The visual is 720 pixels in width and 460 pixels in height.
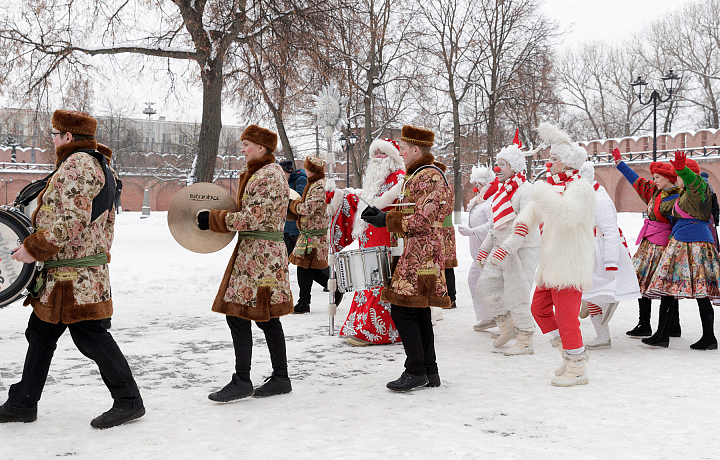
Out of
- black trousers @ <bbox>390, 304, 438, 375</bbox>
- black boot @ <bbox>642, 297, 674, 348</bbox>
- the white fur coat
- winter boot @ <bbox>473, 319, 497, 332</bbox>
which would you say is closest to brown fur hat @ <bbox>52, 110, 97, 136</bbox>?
black trousers @ <bbox>390, 304, 438, 375</bbox>

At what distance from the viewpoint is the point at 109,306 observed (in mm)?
4008

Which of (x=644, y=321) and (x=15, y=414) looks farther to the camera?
(x=644, y=321)

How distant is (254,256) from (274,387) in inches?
38.6

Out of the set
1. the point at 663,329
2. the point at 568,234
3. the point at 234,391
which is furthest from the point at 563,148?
the point at 234,391

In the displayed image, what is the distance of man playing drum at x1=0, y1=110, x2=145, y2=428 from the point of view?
3779 mm

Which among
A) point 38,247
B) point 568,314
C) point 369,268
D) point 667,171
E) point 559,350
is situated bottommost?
point 559,350

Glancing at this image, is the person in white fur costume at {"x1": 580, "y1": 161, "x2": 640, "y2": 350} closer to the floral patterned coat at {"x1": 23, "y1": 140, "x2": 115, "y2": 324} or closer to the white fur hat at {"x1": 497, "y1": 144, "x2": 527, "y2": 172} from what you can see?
the white fur hat at {"x1": 497, "y1": 144, "x2": 527, "y2": 172}

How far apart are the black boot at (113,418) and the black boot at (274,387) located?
3.08 ft

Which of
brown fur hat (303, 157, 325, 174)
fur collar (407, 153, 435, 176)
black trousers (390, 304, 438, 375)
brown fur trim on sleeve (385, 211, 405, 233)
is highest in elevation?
brown fur hat (303, 157, 325, 174)

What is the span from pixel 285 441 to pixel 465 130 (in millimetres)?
27457

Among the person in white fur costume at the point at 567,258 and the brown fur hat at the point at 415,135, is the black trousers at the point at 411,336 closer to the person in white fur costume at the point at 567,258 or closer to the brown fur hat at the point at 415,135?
the person in white fur costume at the point at 567,258

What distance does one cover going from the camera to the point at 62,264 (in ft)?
12.7

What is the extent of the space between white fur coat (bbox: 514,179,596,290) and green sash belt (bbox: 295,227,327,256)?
144 inches

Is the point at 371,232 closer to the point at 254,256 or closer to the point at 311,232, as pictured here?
the point at 254,256
